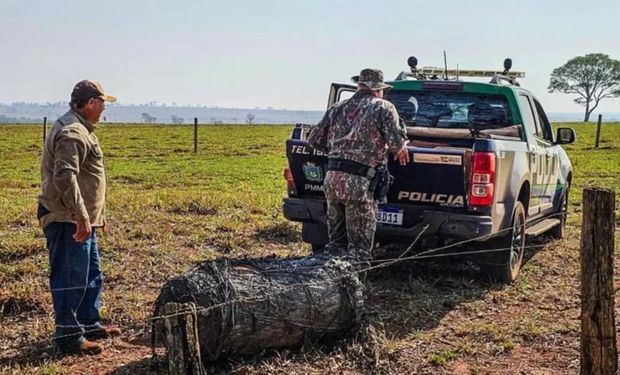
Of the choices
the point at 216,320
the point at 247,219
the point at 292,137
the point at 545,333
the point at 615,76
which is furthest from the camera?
the point at 615,76

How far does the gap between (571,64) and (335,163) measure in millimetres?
86821

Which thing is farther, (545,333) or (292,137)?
(292,137)

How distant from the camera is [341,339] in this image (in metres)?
4.80

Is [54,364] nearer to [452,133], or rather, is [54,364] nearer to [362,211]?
[362,211]

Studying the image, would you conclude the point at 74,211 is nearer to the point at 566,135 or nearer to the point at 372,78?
the point at 372,78

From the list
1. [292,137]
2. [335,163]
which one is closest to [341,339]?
[335,163]

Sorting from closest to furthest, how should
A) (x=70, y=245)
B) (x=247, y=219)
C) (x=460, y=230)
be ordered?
→ 1. (x=70, y=245)
2. (x=460, y=230)
3. (x=247, y=219)

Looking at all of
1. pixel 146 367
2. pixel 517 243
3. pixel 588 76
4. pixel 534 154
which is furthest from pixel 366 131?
pixel 588 76

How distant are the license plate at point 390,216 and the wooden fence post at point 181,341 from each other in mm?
2898

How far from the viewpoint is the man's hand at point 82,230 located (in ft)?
14.9

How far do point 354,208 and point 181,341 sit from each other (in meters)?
2.20

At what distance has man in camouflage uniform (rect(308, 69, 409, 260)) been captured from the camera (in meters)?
5.34

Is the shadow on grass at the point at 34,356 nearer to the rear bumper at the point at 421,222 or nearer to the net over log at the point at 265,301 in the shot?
the net over log at the point at 265,301

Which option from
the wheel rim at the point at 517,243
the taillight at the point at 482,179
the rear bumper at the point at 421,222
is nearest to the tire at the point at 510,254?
the wheel rim at the point at 517,243
